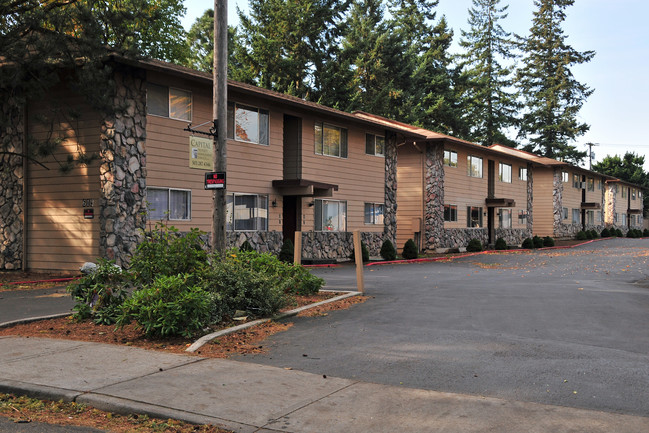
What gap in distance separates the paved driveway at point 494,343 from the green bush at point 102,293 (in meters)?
2.77

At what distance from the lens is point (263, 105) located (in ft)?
70.8

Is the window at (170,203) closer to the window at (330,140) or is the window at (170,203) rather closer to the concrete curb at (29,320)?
the window at (330,140)

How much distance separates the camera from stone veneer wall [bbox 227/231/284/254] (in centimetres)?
1995

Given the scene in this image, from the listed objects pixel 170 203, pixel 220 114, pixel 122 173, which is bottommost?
pixel 170 203

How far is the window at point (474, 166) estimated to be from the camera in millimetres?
35534

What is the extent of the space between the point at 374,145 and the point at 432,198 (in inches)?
243

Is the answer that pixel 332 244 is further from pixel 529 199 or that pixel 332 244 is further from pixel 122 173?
pixel 529 199

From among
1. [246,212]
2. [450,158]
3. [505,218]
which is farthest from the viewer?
[505,218]

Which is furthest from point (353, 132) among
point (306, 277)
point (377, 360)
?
point (377, 360)

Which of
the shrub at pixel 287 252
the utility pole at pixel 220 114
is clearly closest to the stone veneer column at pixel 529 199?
the shrub at pixel 287 252

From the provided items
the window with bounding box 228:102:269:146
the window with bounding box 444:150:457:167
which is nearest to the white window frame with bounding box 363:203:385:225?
the window with bounding box 228:102:269:146

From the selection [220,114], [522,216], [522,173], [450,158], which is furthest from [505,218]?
[220,114]

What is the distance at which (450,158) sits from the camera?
33.4 metres

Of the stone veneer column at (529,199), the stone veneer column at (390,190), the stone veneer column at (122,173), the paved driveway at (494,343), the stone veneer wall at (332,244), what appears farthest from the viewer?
the stone veneer column at (529,199)
